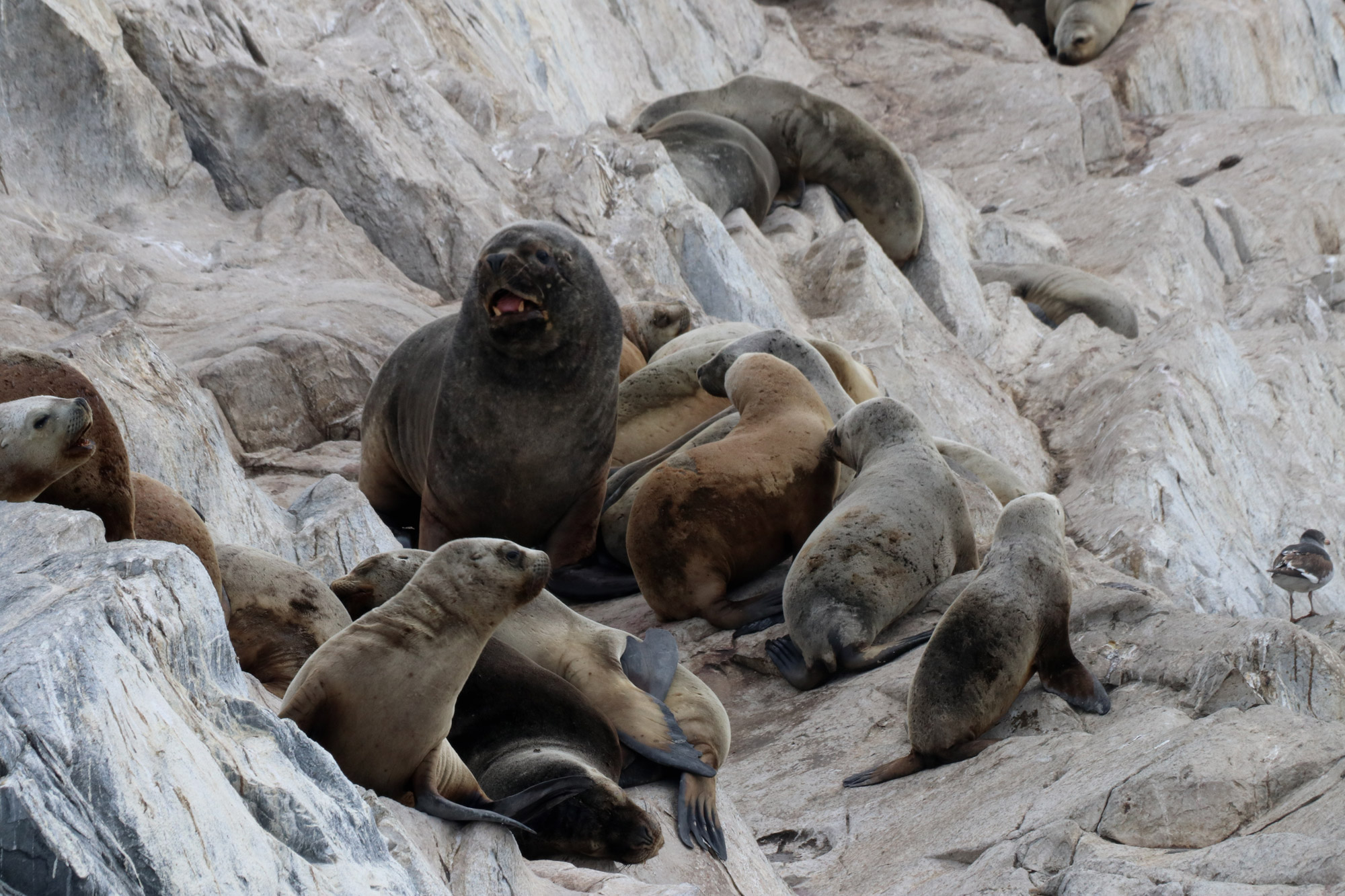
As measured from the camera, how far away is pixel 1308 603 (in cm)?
979

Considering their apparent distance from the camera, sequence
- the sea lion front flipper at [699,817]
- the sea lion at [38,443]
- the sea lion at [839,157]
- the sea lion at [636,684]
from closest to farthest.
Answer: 1. the sea lion at [38,443]
2. the sea lion front flipper at [699,817]
3. the sea lion at [636,684]
4. the sea lion at [839,157]

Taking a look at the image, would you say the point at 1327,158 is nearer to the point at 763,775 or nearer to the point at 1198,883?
the point at 763,775

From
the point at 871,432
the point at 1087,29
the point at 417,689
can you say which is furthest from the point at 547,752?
the point at 1087,29

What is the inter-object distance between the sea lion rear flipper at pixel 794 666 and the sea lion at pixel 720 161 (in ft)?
24.4

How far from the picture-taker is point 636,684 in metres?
4.16

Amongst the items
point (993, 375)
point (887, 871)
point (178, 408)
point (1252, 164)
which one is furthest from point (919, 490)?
point (1252, 164)

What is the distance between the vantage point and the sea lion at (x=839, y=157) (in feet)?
45.6

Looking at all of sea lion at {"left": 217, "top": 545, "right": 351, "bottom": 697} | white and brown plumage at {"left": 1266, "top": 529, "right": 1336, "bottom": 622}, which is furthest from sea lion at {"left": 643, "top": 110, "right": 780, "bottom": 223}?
sea lion at {"left": 217, "top": 545, "right": 351, "bottom": 697}

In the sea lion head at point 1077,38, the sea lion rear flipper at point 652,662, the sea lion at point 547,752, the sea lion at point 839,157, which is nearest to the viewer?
the sea lion at point 547,752

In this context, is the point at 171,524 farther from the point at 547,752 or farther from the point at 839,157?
the point at 839,157

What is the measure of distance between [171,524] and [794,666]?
2529 mm

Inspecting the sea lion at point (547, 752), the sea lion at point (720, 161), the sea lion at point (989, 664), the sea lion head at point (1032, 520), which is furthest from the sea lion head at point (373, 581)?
the sea lion at point (720, 161)

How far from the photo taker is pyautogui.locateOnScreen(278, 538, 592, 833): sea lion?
3.16m

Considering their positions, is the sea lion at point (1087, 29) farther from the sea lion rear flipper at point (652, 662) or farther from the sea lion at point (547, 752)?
the sea lion at point (547, 752)
